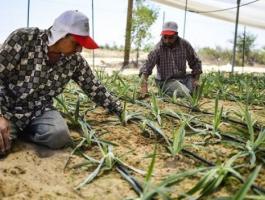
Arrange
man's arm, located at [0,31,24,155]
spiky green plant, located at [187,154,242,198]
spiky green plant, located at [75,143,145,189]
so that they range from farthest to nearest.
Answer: man's arm, located at [0,31,24,155] → spiky green plant, located at [75,143,145,189] → spiky green plant, located at [187,154,242,198]

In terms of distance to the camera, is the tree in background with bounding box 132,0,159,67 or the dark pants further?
the tree in background with bounding box 132,0,159,67

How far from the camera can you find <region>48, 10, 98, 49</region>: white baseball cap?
7.30 feet

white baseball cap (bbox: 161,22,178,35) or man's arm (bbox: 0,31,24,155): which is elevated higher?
white baseball cap (bbox: 161,22,178,35)

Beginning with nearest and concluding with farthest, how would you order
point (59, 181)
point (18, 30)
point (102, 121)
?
point (59, 181)
point (18, 30)
point (102, 121)

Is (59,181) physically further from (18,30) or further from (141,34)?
(141,34)

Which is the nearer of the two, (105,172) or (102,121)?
(105,172)

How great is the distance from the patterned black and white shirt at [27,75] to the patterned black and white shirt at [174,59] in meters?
2.00

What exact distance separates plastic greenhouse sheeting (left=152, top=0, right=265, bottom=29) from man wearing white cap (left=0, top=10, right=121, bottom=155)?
24.6ft

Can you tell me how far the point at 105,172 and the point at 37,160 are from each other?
41 cm

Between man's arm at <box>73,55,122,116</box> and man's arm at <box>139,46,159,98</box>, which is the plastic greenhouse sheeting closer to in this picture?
man's arm at <box>139,46,159,98</box>

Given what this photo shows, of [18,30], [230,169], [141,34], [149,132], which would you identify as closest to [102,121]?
[149,132]

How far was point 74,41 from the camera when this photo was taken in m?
2.30

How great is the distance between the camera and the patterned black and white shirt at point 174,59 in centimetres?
453

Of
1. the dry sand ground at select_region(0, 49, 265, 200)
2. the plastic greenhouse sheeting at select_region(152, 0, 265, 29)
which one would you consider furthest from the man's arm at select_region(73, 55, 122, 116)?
the plastic greenhouse sheeting at select_region(152, 0, 265, 29)
